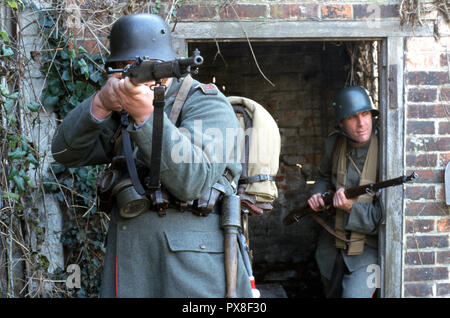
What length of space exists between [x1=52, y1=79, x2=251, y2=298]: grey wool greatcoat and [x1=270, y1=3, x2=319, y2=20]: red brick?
1369 millimetres

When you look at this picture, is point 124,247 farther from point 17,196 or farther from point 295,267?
point 295,267

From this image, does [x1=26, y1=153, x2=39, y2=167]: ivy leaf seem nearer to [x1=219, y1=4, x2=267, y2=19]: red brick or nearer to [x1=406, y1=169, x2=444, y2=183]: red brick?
[x1=219, y1=4, x2=267, y2=19]: red brick

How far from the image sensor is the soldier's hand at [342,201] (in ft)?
13.9

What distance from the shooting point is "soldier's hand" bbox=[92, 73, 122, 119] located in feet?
7.21

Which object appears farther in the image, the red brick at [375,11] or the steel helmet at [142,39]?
the red brick at [375,11]

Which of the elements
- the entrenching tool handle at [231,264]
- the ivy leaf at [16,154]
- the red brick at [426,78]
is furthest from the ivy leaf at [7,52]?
the red brick at [426,78]

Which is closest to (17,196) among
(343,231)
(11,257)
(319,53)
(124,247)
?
(11,257)

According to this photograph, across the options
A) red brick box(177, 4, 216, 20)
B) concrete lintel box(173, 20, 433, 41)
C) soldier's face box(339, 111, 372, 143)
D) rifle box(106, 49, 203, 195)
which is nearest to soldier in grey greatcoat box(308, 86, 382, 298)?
soldier's face box(339, 111, 372, 143)

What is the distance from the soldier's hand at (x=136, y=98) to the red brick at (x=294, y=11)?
170 centimetres

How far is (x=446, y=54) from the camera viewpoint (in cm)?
373

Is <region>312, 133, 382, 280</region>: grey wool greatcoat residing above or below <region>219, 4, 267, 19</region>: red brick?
below

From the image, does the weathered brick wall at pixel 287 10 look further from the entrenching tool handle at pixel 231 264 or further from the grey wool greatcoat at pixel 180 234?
the entrenching tool handle at pixel 231 264
